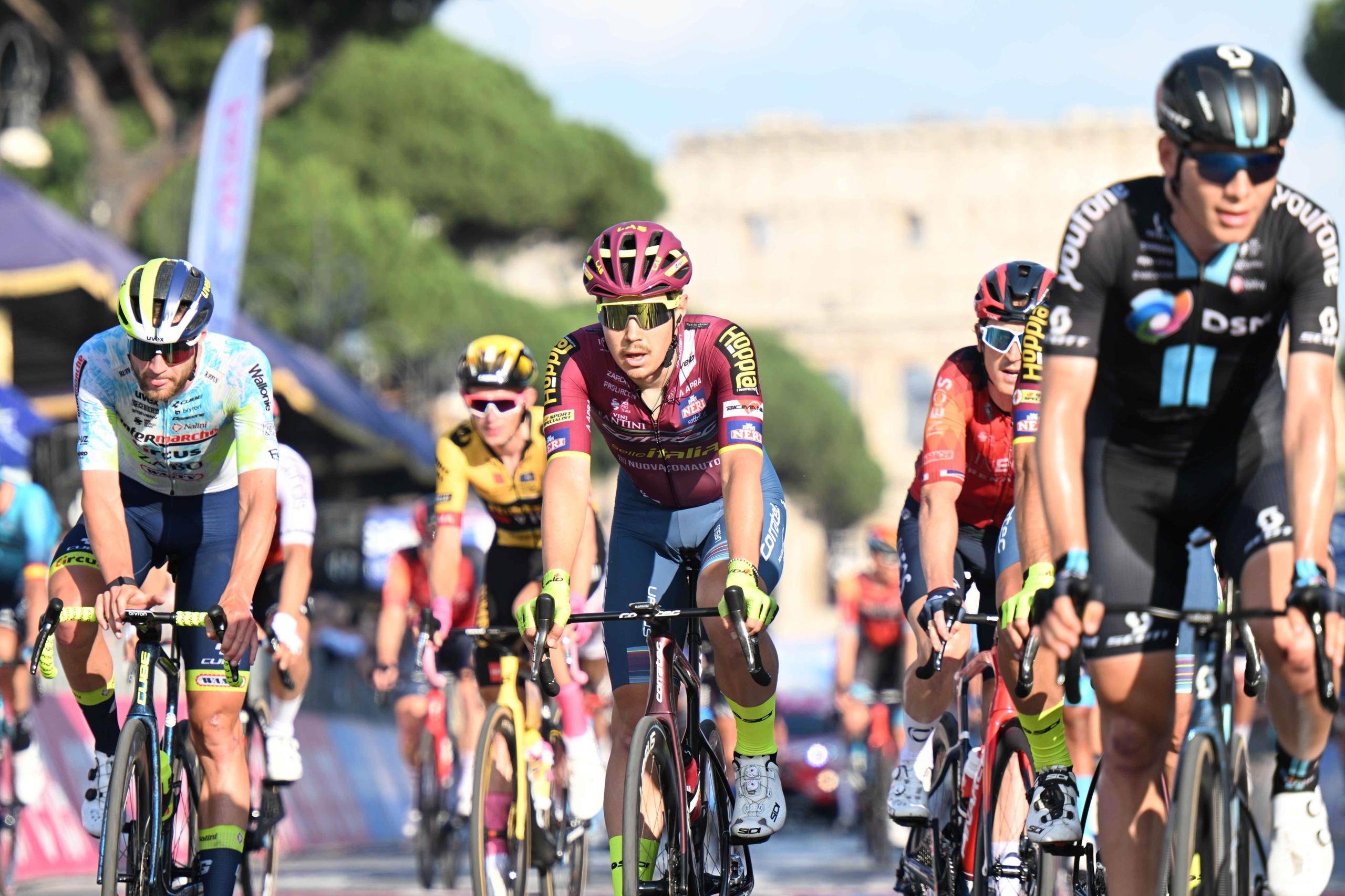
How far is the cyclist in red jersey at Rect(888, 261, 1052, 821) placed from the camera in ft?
25.5

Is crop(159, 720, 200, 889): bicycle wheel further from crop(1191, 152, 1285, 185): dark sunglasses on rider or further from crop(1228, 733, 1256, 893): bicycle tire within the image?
crop(1191, 152, 1285, 185): dark sunglasses on rider

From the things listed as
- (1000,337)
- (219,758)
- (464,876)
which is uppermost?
(1000,337)

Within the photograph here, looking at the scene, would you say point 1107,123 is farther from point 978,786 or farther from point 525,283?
point 978,786

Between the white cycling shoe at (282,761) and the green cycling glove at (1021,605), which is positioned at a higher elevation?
the green cycling glove at (1021,605)

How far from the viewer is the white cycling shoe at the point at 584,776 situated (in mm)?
9320

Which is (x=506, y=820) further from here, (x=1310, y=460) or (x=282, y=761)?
(x=1310, y=460)

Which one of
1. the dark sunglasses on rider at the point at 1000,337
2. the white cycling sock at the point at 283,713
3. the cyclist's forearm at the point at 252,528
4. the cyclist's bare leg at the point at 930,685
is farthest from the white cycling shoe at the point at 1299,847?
the white cycling sock at the point at 283,713

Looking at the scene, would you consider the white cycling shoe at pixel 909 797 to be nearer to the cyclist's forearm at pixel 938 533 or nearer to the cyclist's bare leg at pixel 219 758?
the cyclist's forearm at pixel 938 533

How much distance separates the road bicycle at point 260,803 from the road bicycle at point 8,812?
192 cm

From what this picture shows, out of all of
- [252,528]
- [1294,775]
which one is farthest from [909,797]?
[1294,775]

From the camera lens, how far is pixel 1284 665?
17.5 ft

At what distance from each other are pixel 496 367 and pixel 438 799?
3.95 meters

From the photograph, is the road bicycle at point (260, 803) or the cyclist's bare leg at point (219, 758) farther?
the road bicycle at point (260, 803)

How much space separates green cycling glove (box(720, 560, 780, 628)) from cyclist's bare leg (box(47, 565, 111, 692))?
7.59ft
